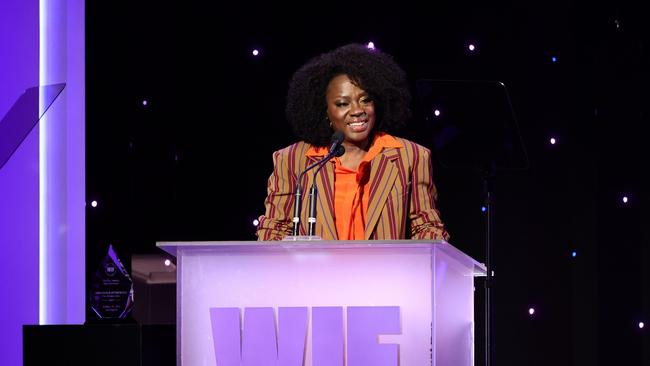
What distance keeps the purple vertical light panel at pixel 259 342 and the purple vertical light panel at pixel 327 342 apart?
11cm

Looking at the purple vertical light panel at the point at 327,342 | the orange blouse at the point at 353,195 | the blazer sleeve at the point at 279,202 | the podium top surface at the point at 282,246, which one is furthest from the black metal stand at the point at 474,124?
the purple vertical light panel at the point at 327,342

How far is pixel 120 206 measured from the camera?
486 centimetres

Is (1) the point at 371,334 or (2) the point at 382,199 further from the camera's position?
(2) the point at 382,199

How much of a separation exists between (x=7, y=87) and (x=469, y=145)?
205cm

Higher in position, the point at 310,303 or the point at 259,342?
the point at 310,303

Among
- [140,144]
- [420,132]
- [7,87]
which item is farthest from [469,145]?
[7,87]

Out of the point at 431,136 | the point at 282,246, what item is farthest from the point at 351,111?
the point at 282,246

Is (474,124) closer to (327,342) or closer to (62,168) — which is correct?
(327,342)

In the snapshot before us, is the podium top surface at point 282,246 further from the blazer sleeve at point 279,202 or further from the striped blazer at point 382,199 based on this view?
the blazer sleeve at point 279,202

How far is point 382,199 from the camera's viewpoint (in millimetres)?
4305

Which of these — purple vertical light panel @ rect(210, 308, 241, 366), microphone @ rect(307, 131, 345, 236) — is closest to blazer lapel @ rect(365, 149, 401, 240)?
microphone @ rect(307, 131, 345, 236)

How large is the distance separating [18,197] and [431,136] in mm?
2019

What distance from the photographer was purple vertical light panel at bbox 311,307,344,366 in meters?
2.73

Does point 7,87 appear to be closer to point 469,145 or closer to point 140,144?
point 140,144
